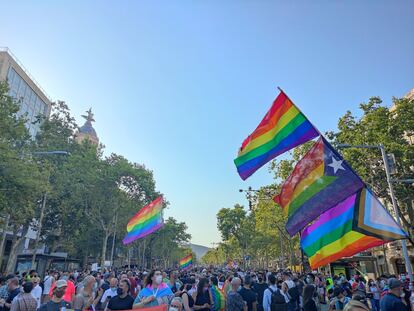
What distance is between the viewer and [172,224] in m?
70.4

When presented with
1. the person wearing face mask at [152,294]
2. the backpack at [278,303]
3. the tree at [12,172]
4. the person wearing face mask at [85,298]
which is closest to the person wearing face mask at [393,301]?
the backpack at [278,303]

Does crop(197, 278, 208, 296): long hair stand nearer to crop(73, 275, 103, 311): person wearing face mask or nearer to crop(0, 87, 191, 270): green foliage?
crop(73, 275, 103, 311): person wearing face mask

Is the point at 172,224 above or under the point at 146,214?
above

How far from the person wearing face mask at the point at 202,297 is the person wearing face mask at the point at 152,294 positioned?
2.56 feet

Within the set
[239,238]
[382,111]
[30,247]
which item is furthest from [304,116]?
[239,238]

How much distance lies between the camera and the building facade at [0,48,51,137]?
39.4 metres

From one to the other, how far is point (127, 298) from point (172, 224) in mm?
64959

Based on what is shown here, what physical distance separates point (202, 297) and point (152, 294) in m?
1.32

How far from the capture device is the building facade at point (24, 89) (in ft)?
129

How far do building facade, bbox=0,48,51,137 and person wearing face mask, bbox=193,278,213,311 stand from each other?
34627 mm

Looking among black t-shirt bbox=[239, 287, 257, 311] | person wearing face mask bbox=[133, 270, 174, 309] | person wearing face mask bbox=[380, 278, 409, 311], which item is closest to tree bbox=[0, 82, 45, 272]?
person wearing face mask bbox=[133, 270, 174, 309]

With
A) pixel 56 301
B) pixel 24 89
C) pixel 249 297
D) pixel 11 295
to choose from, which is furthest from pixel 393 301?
pixel 24 89

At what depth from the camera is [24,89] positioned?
1752 inches

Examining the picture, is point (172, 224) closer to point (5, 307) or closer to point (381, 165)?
point (381, 165)
